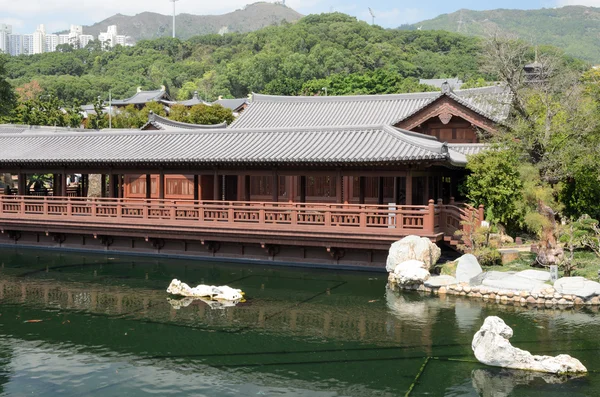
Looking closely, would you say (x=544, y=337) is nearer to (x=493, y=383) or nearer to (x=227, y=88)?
(x=493, y=383)

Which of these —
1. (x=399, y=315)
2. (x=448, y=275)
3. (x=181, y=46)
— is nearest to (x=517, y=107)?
(x=448, y=275)

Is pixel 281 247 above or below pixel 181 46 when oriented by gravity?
below

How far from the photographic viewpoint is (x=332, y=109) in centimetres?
3756

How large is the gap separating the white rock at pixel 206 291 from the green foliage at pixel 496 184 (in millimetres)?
10414

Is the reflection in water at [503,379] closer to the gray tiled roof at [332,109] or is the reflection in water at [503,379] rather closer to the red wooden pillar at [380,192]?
the red wooden pillar at [380,192]

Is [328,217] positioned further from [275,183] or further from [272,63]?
[272,63]

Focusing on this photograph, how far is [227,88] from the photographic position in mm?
109938

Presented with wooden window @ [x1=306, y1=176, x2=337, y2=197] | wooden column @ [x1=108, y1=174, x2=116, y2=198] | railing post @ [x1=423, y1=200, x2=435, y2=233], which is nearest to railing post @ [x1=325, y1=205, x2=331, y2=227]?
railing post @ [x1=423, y1=200, x2=435, y2=233]

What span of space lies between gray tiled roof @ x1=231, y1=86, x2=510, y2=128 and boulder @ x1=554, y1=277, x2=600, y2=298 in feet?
55.9

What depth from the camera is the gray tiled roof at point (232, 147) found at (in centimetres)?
2286

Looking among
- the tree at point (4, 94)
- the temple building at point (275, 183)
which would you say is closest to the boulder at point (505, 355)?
the temple building at point (275, 183)

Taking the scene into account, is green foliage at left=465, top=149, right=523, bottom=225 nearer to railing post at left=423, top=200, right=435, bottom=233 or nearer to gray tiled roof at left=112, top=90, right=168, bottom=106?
railing post at left=423, top=200, right=435, bottom=233

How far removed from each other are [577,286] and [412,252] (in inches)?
200

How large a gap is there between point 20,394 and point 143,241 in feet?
49.4
